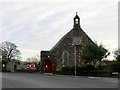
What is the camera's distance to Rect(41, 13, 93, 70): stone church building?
62.7m

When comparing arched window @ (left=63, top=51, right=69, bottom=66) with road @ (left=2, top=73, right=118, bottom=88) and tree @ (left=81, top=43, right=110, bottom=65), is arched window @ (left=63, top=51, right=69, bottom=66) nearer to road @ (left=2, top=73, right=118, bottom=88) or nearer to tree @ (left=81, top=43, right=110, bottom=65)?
tree @ (left=81, top=43, right=110, bottom=65)

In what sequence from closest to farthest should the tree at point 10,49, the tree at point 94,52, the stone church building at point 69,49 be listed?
the tree at point 94,52 → the stone church building at point 69,49 → the tree at point 10,49

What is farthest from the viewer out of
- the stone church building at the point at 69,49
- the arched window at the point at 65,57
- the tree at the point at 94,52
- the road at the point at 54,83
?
the arched window at the point at 65,57

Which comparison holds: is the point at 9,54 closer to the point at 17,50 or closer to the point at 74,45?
the point at 17,50

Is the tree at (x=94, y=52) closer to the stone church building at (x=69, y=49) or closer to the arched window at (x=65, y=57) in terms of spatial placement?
the stone church building at (x=69, y=49)

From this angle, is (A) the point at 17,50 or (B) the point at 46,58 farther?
(A) the point at 17,50

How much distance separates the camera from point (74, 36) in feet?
216

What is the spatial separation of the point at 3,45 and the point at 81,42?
3706 centimetres

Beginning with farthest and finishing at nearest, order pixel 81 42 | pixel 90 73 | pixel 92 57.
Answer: pixel 81 42, pixel 92 57, pixel 90 73

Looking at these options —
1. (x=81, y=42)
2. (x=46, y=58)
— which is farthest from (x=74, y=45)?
(x=46, y=58)

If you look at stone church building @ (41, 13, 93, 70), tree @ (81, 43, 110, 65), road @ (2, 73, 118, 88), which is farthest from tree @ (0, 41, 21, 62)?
road @ (2, 73, 118, 88)

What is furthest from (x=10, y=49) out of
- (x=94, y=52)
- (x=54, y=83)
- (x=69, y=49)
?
(x=54, y=83)

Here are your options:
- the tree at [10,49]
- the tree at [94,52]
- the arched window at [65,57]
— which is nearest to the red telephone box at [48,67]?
the arched window at [65,57]

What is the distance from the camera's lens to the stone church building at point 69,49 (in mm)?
62744
